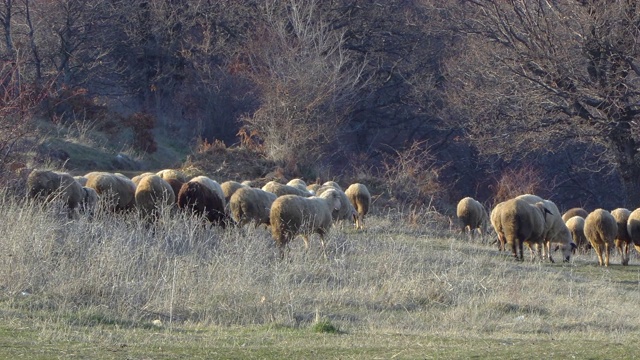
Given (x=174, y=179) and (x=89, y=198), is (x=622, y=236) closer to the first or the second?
(x=174, y=179)

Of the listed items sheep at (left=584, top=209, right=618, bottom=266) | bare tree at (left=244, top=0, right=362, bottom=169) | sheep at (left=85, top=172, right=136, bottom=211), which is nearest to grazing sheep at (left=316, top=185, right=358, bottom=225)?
sheep at (left=85, top=172, right=136, bottom=211)

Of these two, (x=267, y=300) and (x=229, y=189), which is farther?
(x=229, y=189)

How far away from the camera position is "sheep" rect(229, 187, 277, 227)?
64.3 ft

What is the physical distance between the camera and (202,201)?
19.7 m

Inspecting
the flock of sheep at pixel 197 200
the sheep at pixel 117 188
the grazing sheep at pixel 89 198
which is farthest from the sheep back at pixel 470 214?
the grazing sheep at pixel 89 198

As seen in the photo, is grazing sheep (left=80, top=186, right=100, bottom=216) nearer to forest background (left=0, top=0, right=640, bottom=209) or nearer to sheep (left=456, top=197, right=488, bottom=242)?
forest background (left=0, top=0, right=640, bottom=209)

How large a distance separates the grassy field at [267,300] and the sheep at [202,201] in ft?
5.10

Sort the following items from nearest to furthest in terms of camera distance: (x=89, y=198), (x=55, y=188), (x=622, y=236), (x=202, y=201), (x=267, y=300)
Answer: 1. (x=267, y=300)
2. (x=55, y=188)
3. (x=89, y=198)
4. (x=202, y=201)
5. (x=622, y=236)

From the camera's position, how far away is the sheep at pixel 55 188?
60.1ft

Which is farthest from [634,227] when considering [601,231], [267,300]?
[267,300]

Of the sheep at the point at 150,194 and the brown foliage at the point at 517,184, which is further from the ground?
the brown foliage at the point at 517,184

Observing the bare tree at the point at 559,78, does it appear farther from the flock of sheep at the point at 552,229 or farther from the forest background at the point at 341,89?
the flock of sheep at the point at 552,229

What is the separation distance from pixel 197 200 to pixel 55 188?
108 inches

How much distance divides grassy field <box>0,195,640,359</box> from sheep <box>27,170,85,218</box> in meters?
1.11
